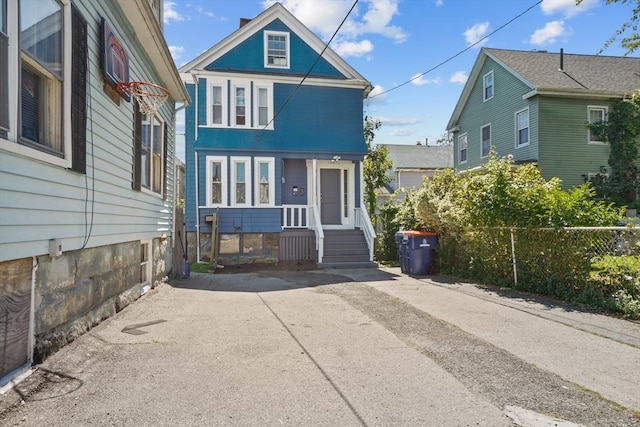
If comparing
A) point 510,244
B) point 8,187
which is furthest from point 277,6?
point 8,187

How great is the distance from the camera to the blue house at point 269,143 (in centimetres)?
1455

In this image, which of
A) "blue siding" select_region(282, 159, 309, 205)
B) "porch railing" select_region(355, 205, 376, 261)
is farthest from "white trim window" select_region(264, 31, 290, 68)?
"porch railing" select_region(355, 205, 376, 261)

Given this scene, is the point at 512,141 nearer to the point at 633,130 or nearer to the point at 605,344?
the point at 633,130

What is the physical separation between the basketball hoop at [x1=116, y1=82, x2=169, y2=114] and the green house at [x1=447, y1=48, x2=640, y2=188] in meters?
15.2

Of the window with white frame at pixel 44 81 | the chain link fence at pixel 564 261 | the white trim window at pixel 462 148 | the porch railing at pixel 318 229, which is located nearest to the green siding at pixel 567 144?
the white trim window at pixel 462 148

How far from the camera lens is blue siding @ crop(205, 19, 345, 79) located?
14.9 meters

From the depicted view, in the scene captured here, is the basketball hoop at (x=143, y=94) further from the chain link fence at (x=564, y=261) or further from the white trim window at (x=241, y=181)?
the chain link fence at (x=564, y=261)

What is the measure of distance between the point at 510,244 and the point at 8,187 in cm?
855

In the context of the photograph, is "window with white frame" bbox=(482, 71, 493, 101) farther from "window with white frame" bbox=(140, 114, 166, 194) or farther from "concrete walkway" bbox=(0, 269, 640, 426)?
"window with white frame" bbox=(140, 114, 166, 194)

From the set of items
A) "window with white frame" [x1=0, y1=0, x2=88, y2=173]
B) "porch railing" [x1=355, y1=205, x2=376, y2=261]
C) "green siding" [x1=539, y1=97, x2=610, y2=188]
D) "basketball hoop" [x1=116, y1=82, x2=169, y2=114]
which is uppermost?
"green siding" [x1=539, y1=97, x2=610, y2=188]

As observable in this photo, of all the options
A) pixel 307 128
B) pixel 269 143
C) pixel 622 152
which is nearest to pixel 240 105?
pixel 269 143

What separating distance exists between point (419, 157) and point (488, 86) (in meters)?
14.5

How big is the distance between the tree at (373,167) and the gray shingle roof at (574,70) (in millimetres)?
6598

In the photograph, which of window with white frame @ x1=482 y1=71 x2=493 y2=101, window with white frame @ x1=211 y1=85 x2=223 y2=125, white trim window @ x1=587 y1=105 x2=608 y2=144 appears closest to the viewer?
window with white frame @ x1=211 y1=85 x2=223 y2=125
